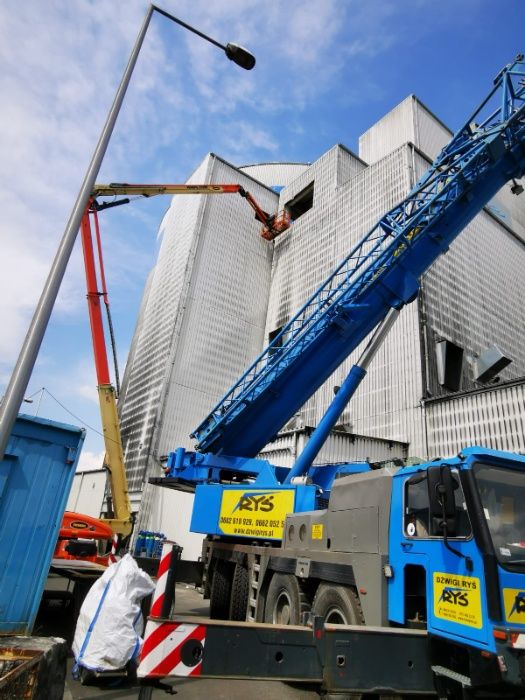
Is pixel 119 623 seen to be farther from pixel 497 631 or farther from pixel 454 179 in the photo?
pixel 454 179

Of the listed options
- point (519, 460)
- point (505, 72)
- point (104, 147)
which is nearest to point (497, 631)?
point (519, 460)

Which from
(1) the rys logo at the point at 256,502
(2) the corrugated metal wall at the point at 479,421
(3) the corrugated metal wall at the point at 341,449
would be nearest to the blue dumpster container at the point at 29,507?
(1) the rys logo at the point at 256,502

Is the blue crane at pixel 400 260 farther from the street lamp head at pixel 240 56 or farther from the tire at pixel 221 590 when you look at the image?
the street lamp head at pixel 240 56

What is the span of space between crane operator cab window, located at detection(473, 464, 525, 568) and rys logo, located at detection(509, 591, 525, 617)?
23 centimetres

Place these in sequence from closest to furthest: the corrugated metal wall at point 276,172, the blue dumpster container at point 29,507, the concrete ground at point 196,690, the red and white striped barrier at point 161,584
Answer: the red and white striped barrier at point 161,584, the concrete ground at point 196,690, the blue dumpster container at point 29,507, the corrugated metal wall at point 276,172

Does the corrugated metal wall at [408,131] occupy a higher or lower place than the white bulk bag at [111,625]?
higher

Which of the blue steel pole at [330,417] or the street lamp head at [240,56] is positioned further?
the blue steel pole at [330,417]

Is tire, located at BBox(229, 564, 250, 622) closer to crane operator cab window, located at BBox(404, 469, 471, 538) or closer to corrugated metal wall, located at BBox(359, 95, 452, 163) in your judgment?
crane operator cab window, located at BBox(404, 469, 471, 538)

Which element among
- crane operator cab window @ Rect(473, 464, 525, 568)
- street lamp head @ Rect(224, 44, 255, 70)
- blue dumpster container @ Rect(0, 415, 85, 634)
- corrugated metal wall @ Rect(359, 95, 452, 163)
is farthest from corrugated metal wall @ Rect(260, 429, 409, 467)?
corrugated metal wall @ Rect(359, 95, 452, 163)

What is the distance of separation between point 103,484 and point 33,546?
1953cm

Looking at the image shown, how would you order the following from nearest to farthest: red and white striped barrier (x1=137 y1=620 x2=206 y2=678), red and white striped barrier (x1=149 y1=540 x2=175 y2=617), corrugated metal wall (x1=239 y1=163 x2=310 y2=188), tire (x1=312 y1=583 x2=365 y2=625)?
red and white striped barrier (x1=137 y1=620 x2=206 y2=678), red and white striped barrier (x1=149 y1=540 x2=175 y2=617), tire (x1=312 y1=583 x2=365 y2=625), corrugated metal wall (x1=239 y1=163 x2=310 y2=188)

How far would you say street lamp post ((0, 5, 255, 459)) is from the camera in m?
3.91

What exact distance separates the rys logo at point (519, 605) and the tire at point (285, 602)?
9.76ft

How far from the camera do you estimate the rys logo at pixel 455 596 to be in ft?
12.9
